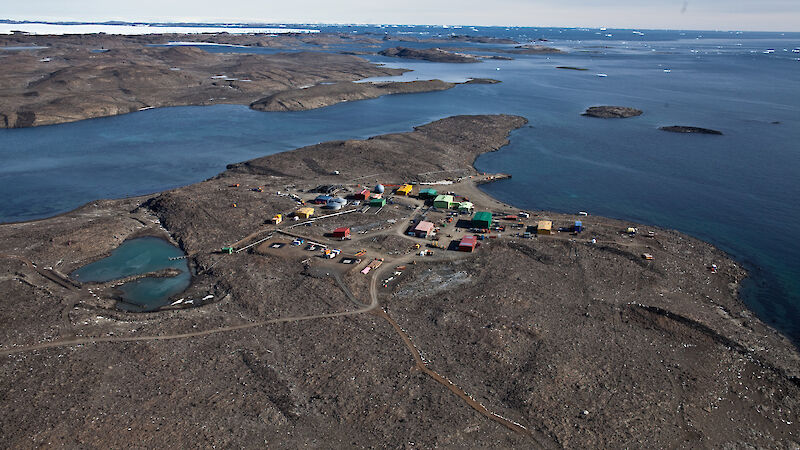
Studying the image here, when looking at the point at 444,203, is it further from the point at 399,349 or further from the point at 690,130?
the point at 690,130

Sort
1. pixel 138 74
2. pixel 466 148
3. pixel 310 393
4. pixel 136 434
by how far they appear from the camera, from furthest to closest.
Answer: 1. pixel 138 74
2. pixel 466 148
3. pixel 310 393
4. pixel 136 434

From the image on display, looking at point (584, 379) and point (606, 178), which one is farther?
point (606, 178)

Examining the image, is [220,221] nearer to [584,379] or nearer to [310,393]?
[310,393]

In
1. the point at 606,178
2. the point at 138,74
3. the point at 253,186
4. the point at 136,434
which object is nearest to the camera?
the point at 136,434

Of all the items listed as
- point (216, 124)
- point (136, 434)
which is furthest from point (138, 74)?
point (136, 434)

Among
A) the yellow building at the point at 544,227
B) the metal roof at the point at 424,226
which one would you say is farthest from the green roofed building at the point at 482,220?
the yellow building at the point at 544,227

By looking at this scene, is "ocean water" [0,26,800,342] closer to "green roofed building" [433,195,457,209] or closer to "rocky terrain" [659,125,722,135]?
"rocky terrain" [659,125,722,135]

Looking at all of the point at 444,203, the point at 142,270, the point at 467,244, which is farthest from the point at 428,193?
the point at 142,270
